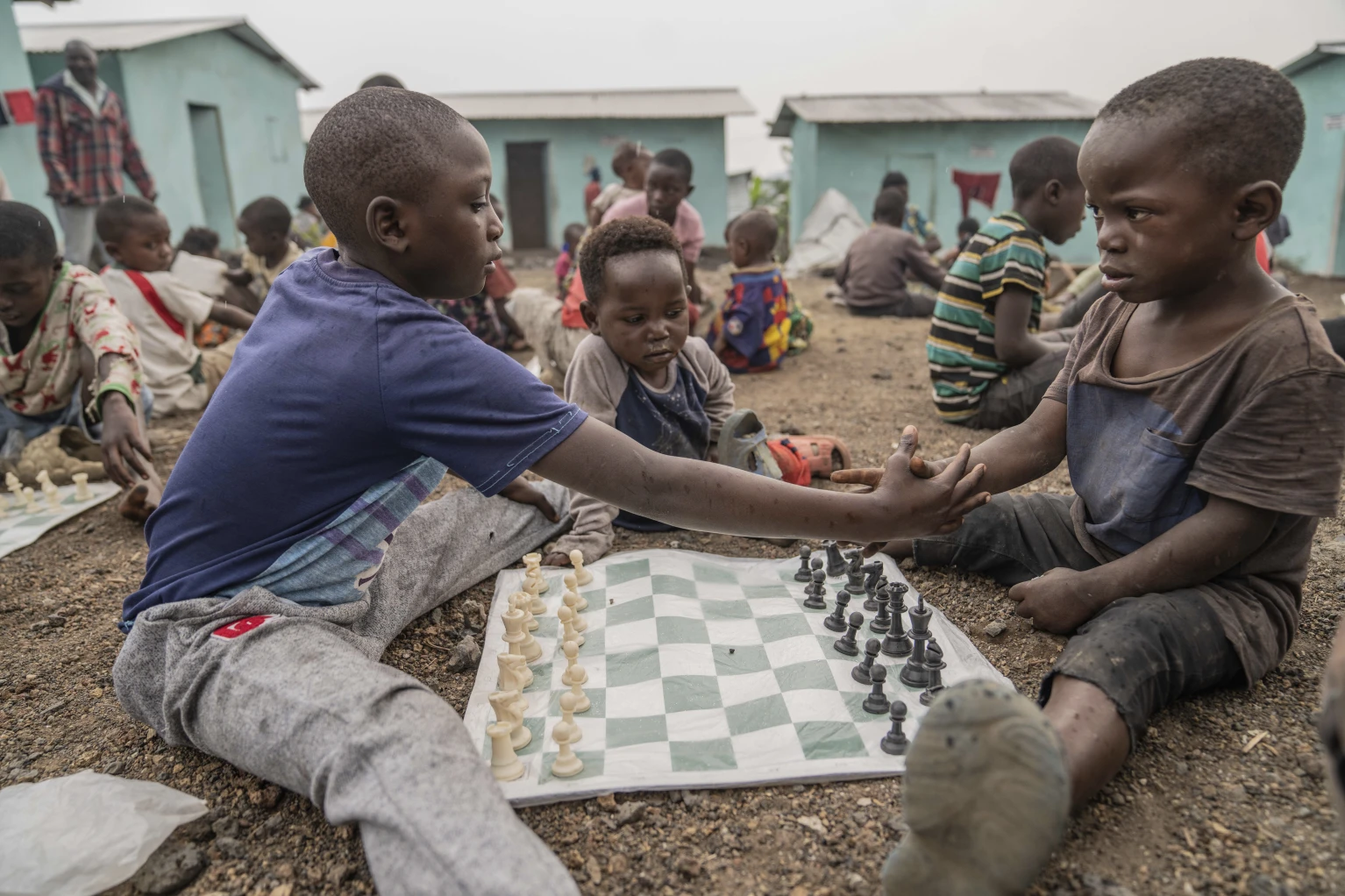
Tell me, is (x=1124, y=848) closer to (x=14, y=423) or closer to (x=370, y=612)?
(x=370, y=612)

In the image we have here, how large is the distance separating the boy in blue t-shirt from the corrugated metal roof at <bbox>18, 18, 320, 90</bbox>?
10.5m

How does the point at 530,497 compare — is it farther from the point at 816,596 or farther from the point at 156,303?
the point at 156,303

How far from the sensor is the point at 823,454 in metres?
3.80

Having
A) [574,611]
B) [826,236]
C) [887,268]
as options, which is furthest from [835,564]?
[826,236]

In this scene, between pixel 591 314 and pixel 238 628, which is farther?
pixel 591 314

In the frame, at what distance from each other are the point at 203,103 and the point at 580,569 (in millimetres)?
13603

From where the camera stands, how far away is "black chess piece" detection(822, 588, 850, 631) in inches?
95.0

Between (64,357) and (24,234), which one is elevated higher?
(24,234)

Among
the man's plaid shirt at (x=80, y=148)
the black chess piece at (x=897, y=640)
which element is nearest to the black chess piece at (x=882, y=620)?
the black chess piece at (x=897, y=640)

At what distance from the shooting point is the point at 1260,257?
4.63 m

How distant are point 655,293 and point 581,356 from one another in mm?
372

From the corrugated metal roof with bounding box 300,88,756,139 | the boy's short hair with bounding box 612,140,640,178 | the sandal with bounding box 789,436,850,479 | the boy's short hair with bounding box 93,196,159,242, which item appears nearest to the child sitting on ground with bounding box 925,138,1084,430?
the sandal with bounding box 789,436,850,479

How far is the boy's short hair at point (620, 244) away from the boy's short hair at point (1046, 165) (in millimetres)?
1880

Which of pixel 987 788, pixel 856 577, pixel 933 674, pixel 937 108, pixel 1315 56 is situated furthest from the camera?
pixel 937 108
